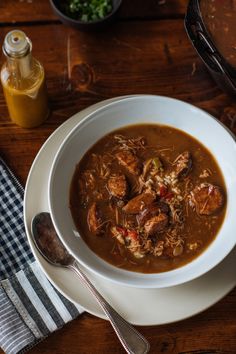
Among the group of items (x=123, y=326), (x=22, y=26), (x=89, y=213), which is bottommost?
(x=123, y=326)

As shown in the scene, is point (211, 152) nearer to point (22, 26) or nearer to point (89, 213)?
point (89, 213)

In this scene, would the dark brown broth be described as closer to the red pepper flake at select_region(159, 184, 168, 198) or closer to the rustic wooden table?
the red pepper flake at select_region(159, 184, 168, 198)

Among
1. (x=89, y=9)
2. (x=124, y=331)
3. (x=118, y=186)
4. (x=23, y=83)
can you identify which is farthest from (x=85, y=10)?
(x=124, y=331)

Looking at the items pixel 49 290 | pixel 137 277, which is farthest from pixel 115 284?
pixel 49 290

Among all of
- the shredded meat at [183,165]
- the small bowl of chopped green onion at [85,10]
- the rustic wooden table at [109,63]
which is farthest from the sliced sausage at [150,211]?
the small bowl of chopped green onion at [85,10]

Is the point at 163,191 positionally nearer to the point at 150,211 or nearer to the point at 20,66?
the point at 150,211

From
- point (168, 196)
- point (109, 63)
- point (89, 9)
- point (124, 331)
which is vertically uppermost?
point (89, 9)

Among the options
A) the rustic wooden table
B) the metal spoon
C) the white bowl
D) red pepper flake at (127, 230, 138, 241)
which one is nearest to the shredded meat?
the white bowl
